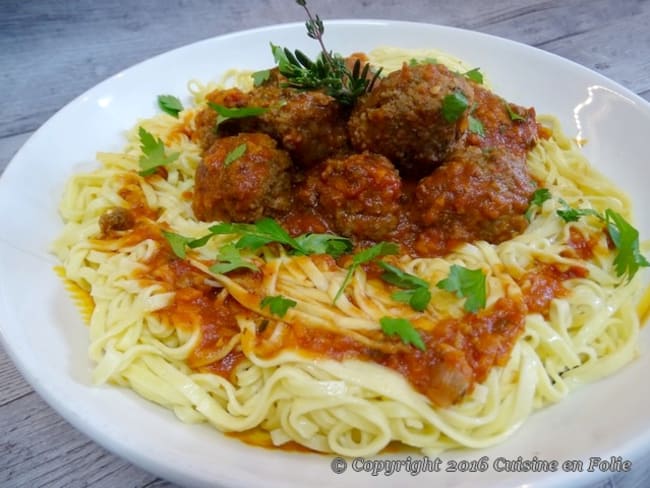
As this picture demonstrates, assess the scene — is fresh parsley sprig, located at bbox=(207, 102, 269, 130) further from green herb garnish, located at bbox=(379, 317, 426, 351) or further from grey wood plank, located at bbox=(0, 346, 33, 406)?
grey wood plank, located at bbox=(0, 346, 33, 406)

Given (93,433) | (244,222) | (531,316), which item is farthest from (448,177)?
(93,433)

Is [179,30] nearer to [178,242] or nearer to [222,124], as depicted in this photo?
[222,124]

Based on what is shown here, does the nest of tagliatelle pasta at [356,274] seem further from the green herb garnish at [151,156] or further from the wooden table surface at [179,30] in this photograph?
the wooden table surface at [179,30]

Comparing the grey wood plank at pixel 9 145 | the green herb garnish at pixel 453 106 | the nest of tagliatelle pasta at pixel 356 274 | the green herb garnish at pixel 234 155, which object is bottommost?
the grey wood plank at pixel 9 145

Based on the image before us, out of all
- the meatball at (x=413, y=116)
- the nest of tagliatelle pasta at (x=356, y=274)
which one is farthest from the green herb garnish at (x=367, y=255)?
the meatball at (x=413, y=116)

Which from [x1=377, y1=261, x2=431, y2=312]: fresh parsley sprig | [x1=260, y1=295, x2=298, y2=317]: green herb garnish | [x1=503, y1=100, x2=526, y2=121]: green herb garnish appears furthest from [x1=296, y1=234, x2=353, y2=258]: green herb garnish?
[x1=503, y1=100, x2=526, y2=121]: green herb garnish

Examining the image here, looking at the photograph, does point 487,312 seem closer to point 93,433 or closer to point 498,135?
point 498,135

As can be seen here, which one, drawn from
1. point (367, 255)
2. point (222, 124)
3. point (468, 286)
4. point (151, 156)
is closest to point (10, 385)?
point (151, 156)
